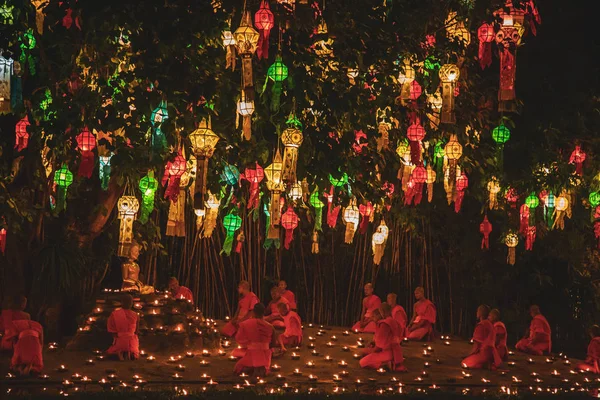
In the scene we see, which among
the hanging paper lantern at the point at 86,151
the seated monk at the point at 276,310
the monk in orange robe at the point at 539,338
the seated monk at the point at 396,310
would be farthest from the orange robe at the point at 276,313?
the hanging paper lantern at the point at 86,151

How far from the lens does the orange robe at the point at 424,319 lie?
530 inches

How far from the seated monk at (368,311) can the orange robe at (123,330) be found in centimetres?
442

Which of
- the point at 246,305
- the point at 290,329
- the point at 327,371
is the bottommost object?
the point at 327,371

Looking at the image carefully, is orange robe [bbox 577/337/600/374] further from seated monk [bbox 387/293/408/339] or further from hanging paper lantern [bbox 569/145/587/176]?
seated monk [bbox 387/293/408/339]

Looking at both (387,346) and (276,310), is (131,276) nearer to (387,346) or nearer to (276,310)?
(276,310)

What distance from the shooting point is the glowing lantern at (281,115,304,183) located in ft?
26.7

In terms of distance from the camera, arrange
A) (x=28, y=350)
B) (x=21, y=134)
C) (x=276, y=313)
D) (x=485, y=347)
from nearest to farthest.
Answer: (x=21, y=134)
(x=28, y=350)
(x=485, y=347)
(x=276, y=313)

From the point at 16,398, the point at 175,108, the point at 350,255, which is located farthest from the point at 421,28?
the point at 350,255

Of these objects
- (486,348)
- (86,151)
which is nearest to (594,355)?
(486,348)

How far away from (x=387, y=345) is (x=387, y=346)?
0.05 ft

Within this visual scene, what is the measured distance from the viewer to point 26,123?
8.59 meters

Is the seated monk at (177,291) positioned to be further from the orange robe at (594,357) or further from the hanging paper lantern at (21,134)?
the orange robe at (594,357)

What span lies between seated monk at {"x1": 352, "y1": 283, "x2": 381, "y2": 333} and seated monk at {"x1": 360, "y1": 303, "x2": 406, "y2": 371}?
10.5 ft

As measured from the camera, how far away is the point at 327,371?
10336 mm
